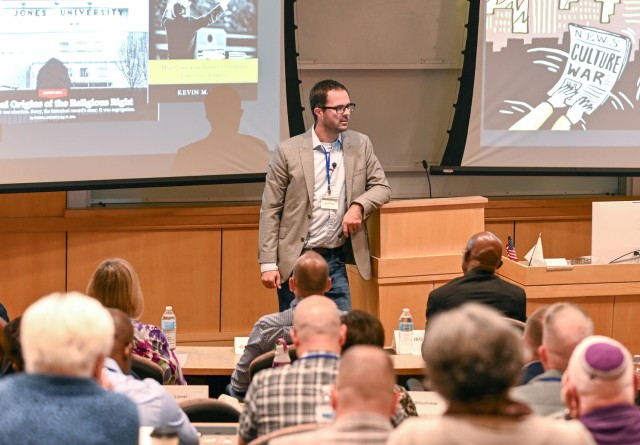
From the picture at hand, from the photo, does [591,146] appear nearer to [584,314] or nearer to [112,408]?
[584,314]

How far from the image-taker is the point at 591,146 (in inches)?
297

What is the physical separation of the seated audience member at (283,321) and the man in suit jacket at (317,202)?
1144 millimetres

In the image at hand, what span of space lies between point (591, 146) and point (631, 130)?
0.32m

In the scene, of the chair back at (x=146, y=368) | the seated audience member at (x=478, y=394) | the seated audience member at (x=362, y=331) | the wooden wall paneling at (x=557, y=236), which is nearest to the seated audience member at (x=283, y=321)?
the chair back at (x=146, y=368)

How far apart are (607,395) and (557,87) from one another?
5.12m

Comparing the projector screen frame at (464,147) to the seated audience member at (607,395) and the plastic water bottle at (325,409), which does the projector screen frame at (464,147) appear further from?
the seated audience member at (607,395)

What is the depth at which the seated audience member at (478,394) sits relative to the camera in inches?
85.3

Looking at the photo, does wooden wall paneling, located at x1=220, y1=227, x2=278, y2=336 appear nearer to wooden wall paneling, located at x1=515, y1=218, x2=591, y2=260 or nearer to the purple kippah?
wooden wall paneling, located at x1=515, y1=218, x2=591, y2=260

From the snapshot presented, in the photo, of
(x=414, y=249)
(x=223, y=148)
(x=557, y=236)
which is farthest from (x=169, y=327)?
(x=557, y=236)

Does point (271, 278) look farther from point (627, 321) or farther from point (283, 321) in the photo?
point (627, 321)

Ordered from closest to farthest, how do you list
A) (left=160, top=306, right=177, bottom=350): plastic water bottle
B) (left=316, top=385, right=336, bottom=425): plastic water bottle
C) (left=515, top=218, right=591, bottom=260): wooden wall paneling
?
(left=316, top=385, right=336, bottom=425): plastic water bottle < (left=160, top=306, right=177, bottom=350): plastic water bottle < (left=515, top=218, right=591, bottom=260): wooden wall paneling

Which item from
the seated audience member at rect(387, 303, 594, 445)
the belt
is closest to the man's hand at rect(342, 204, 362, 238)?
the belt

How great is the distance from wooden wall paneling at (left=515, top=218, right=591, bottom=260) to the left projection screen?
2.13 m

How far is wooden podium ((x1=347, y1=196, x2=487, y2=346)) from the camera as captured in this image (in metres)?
5.87
